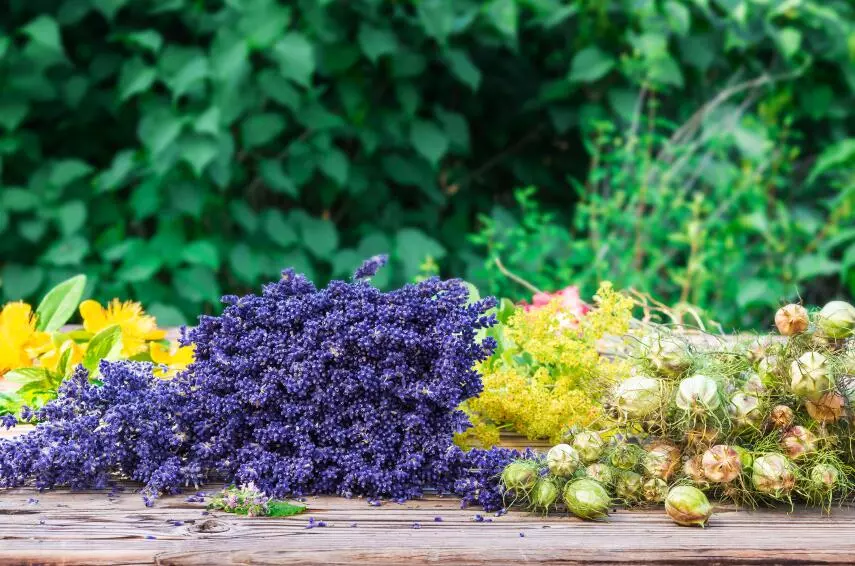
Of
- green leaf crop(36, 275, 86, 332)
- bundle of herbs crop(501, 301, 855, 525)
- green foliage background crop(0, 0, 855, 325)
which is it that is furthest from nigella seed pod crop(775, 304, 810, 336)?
green foliage background crop(0, 0, 855, 325)

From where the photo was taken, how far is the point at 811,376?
108 cm

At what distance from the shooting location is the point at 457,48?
3.02m

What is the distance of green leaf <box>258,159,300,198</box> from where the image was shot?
287 cm

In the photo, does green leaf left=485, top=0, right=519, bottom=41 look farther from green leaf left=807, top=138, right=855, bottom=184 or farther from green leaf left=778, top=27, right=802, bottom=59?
green leaf left=807, top=138, right=855, bottom=184

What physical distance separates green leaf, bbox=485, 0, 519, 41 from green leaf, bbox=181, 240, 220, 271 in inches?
45.1

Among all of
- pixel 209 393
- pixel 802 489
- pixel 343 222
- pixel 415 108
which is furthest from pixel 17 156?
pixel 802 489

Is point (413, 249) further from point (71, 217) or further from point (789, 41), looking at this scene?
point (789, 41)

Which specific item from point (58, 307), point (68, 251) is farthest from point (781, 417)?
Answer: point (68, 251)

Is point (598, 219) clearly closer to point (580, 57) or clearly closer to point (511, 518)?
point (580, 57)

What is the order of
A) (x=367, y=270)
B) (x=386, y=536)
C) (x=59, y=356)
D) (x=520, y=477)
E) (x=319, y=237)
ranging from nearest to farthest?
1. (x=386, y=536)
2. (x=520, y=477)
3. (x=367, y=270)
4. (x=59, y=356)
5. (x=319, y=237)

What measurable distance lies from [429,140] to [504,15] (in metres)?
0.46

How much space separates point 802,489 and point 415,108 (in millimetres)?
2104

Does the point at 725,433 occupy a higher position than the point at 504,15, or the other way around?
the point at 504,15

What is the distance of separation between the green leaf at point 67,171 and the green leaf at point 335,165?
2.41 ft
